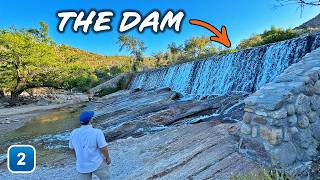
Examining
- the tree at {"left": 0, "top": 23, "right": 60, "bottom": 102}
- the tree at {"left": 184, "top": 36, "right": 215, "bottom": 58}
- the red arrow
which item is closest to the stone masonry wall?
the red arrow

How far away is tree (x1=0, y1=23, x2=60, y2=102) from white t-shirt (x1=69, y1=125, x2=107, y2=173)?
2865 centimetres

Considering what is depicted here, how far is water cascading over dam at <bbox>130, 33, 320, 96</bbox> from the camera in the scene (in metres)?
16.0

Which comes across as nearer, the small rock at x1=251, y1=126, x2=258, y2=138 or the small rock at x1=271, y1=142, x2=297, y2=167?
the small rock at x1=271, y1=142, x2=297, y2=167

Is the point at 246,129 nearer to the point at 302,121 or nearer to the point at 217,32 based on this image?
the point at 302,121

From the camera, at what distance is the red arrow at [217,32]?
10107 mm

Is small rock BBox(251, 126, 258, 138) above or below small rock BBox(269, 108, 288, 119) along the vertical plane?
below

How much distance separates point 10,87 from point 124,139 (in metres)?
25.5

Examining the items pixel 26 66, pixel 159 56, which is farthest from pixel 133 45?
pixel 26 66

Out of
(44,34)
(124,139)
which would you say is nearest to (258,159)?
(124,139)

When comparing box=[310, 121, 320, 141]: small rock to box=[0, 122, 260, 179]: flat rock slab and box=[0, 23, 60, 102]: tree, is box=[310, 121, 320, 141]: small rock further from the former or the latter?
box=[0, 23, 60, 102]: tree

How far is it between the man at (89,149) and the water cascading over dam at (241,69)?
12.1 m

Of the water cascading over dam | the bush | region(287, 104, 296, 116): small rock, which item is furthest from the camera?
the bush

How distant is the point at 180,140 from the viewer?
8.98 meters

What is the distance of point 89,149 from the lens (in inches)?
212
